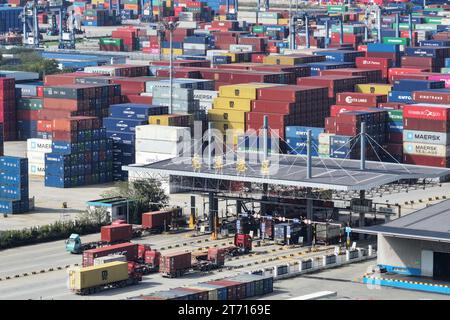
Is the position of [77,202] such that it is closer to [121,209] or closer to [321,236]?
[121,209]

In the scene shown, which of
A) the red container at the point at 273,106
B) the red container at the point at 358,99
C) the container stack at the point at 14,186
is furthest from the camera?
the red container at the point at 358,99

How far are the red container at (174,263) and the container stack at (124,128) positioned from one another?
28.1 meters

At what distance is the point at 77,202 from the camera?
3041 inches

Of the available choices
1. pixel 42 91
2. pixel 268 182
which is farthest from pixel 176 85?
pixel 268 182

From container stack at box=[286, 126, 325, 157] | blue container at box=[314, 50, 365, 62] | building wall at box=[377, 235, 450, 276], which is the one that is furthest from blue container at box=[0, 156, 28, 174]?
blue container at box=[314, 50, 365, 62]

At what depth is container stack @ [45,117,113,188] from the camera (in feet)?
271

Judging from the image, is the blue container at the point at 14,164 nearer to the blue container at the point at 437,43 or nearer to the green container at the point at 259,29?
the blue container at the point at 437,43

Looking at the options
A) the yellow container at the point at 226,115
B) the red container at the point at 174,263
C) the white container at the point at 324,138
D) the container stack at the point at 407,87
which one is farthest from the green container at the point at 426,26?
the red container at the point at 174,263

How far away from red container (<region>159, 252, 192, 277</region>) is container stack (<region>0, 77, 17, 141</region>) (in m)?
46.1

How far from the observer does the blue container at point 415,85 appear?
97.2 m

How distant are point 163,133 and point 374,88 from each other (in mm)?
25652

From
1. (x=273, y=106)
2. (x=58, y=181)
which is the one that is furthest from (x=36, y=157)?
(x=273, y=106)

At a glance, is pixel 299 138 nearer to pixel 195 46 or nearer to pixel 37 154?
pixel 37 154

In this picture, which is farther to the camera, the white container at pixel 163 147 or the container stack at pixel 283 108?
the container stack at pixel 283 108
